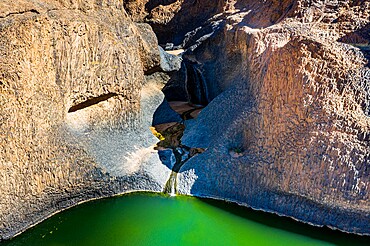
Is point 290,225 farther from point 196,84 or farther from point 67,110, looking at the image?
point 196,84

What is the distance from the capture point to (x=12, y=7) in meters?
5.59

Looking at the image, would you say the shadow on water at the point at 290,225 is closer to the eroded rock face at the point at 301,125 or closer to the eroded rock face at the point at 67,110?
→ the eroded rock face at the point at 301,125

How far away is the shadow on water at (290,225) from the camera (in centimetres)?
550

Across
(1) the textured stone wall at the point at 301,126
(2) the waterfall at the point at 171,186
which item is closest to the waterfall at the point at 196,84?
(1) the textured stone wall at the point at 301,126

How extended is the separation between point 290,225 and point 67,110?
4.31m

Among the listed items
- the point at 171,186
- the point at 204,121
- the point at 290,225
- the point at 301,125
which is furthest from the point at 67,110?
the point at 290,225

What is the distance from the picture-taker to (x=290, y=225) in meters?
5.87

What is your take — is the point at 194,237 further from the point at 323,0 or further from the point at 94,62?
the point at 323,0

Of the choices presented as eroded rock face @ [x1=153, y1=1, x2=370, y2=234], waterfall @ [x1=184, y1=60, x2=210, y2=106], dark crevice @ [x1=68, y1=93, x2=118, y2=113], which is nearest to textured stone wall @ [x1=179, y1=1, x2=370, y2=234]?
eroded rock face @ [x1=153, y1=1, x2=370, y2=234]

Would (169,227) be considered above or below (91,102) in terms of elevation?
below

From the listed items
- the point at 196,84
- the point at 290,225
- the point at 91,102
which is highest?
the point at 91,102

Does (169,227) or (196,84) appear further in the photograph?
(196,84)

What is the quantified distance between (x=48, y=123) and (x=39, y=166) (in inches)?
27.7

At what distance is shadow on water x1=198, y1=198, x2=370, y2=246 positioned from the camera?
550 cm
